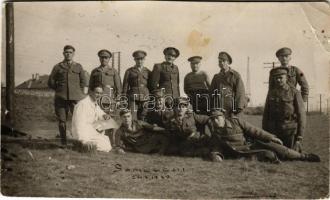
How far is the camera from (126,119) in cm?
381

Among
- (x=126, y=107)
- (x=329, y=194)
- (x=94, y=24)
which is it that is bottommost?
(x=329, y=194)

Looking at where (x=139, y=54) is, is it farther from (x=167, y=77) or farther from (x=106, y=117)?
(x=106, y=117)

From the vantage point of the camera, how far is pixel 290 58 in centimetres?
370

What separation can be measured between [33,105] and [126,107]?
737mm

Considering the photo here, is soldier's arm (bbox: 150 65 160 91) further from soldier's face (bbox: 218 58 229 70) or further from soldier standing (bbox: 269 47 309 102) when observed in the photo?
soldier standing (bbox: 269 47 309 102)

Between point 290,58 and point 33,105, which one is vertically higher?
point 290,58

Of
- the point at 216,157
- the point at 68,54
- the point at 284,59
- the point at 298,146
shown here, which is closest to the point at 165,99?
the point at 216,157

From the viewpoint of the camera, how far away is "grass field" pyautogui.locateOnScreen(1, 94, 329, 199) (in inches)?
145

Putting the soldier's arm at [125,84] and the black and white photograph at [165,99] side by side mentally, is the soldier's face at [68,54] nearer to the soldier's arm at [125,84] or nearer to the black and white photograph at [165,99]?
the black and white photograph at [165,99]

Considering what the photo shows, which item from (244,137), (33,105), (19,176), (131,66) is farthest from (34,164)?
(244,137)

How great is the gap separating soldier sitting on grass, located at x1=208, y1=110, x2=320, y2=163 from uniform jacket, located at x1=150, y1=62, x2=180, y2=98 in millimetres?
358

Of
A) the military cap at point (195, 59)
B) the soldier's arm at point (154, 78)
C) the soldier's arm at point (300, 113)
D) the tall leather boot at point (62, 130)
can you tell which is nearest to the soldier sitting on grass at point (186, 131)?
the soldier's arm at point (154, 78)

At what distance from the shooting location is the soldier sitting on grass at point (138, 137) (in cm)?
379

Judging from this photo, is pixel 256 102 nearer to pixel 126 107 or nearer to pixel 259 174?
pixel 259 174
